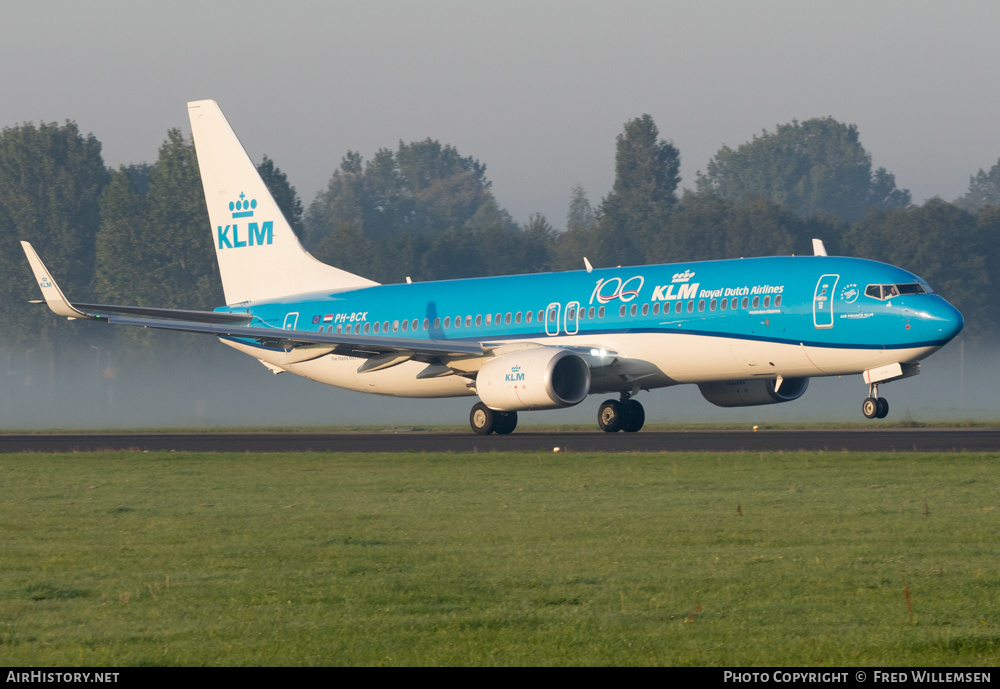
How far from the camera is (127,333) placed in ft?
287

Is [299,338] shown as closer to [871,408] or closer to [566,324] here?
[566,324]

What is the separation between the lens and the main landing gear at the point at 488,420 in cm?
3434

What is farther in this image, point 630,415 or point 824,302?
point 630,415

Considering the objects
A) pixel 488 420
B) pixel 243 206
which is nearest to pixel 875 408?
pixel 488 420

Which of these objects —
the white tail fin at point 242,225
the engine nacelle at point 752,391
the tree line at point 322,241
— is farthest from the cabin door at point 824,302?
the tree line at point 322,241

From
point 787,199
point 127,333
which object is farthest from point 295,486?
point 787,199

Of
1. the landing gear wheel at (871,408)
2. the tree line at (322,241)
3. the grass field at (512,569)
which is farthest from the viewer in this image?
the tree line at (322,241)

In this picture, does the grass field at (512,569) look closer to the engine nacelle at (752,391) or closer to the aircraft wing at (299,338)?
the aircraft wing at (299,338)

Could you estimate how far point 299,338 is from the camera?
1340 inches

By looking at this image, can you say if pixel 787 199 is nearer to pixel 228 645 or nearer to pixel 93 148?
pixel 93 148

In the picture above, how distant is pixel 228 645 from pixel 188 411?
166 ft

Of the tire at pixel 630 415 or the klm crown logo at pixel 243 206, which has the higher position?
the klm crown logo at pixel 243 206

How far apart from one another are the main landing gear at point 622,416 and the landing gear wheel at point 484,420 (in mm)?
2740

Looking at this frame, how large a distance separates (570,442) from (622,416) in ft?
15.0
